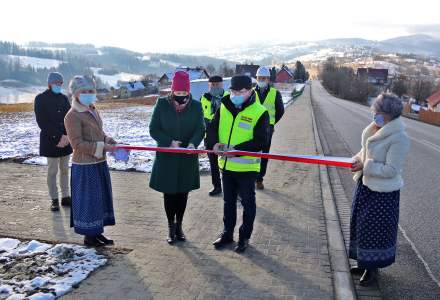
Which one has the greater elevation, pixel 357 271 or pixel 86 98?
pixel 86 98

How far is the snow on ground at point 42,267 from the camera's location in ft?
12.7

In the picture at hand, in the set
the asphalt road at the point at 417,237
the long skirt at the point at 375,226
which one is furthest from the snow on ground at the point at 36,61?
the long skirt at the point at 375,226

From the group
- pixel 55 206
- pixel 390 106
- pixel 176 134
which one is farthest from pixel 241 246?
pixel 55 206

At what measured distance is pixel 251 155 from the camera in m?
4.77

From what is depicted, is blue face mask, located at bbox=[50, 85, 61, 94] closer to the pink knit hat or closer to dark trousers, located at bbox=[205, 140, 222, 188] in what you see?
the pink knit hat

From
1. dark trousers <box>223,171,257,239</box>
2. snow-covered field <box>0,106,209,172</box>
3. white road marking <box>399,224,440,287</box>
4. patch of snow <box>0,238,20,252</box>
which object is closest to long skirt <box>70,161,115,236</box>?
patch of snow <box>0,238,20,252</box>

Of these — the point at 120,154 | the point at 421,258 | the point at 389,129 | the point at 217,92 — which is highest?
the point at 217,92

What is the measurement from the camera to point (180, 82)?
484 cm

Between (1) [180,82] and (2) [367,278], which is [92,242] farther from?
(2) [367,278]

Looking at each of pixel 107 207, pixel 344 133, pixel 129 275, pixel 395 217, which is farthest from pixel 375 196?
pixel 344 133

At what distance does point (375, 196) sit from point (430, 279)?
1.25 metres

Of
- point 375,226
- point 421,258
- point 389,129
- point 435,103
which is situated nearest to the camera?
point 389,129

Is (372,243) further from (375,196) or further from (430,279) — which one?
(430,279)

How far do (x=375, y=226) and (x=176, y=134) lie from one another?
2407mm
